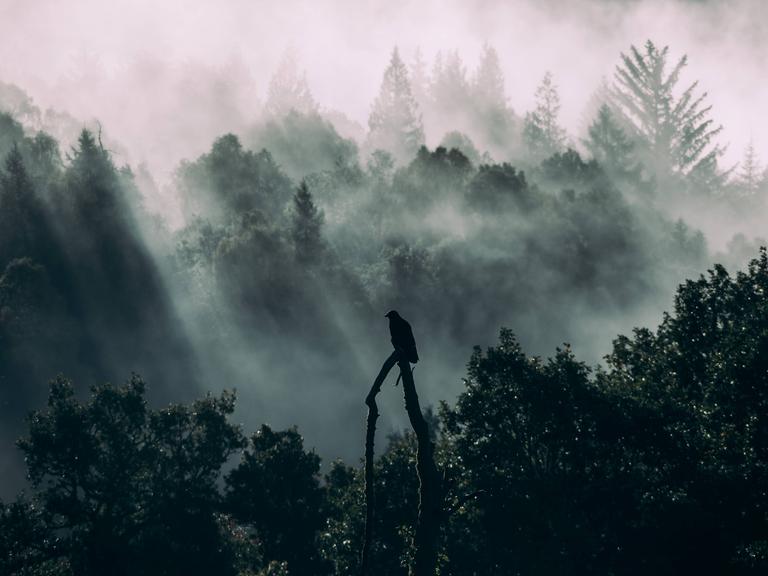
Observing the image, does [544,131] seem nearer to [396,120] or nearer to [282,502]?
[396,120]

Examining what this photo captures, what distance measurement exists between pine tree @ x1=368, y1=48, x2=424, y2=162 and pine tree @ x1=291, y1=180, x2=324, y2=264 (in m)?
64.0

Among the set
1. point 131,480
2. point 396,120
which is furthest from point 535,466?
point 396,120

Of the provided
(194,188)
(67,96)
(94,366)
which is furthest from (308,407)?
(67,96)

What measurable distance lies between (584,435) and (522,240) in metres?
62.8

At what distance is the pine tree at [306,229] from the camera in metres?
91.9

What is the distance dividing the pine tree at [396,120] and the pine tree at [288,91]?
14.4 metres

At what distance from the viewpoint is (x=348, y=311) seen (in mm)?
90000

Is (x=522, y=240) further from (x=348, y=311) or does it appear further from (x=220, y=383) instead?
(x=220, y=383)

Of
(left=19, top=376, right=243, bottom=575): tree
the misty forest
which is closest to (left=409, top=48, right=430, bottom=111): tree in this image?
the misty forest

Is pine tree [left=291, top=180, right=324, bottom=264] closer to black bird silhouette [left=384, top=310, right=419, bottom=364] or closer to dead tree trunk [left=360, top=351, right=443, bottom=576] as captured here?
black bird silhouette [left=384, top=310, right=419, bottom=364]

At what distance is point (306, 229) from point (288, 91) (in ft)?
300

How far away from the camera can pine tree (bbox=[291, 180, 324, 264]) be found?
301 feet

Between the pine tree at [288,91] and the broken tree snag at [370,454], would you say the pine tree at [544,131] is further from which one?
the broken tree snag at [370,454]

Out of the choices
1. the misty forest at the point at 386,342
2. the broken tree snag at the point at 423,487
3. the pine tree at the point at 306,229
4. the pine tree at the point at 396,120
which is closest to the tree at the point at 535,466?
the misty forest at the point at 386,342
